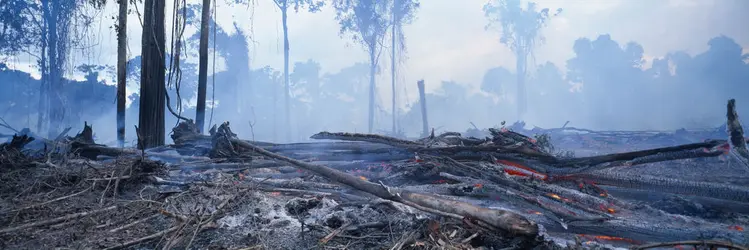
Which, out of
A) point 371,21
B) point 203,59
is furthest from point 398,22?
point 203,59

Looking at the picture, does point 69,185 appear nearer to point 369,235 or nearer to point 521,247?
point 369,235

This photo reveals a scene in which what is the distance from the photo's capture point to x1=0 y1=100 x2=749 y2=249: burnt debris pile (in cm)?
274

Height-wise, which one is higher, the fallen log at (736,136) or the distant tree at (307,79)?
the distant tree at (307,79)

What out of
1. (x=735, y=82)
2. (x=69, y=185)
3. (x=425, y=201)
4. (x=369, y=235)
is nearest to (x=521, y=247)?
(x=425, y=201)

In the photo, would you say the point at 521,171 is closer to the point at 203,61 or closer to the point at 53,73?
the point at 203,61

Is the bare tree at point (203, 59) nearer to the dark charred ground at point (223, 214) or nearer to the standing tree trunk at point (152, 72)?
the standing tree trunk at point (152, 72)

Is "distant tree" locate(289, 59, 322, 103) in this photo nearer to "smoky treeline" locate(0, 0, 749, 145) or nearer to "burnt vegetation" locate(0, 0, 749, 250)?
"smoky treeline" locate(0, 0, 749, 145)

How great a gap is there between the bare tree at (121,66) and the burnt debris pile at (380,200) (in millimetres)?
3177

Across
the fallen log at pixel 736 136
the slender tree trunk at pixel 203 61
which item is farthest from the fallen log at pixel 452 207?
the slender tree trunk at pixel 203 61

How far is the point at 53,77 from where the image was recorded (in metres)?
17.3

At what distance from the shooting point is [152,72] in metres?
7.77

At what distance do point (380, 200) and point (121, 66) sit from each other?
8.61m

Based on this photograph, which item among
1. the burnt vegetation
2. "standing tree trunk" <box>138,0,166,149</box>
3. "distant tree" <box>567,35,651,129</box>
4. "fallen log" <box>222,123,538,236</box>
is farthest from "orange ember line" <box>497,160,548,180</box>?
"distant tree" <box>567,35,651,129</box>

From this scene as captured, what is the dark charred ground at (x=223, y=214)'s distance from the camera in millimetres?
2701
